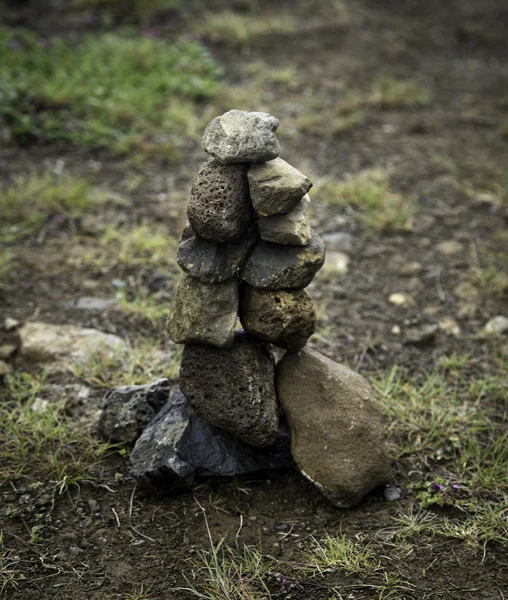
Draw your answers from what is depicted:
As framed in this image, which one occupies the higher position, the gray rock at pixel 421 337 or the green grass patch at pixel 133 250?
the green grass patch at pixel 133 250

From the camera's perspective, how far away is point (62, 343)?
12.8 feet

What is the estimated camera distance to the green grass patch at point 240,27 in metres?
8.07

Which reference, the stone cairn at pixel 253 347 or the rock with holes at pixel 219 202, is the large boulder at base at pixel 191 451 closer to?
the stone cairn at pixel 253 347

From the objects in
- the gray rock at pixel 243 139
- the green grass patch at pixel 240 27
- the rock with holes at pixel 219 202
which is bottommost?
the green grass patch at pixel 240 27

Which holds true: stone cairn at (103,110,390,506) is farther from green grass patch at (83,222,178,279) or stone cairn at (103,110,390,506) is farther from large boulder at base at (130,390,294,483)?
green grass patch at (83,222,178,279)

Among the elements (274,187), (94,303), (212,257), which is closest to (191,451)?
(212,257)

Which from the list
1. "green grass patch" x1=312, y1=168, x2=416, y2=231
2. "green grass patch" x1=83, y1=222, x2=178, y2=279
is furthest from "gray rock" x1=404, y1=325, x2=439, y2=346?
"green grass patch" x1=83, y1=222, x2=178, y2=279

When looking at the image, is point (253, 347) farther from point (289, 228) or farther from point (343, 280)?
point (343, 280)

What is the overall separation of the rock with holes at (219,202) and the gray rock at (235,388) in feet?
1.75

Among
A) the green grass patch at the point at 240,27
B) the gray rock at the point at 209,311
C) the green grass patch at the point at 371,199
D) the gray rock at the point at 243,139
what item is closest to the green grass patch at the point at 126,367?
the gray rock at the point at 209,311

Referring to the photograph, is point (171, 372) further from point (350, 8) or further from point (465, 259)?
point (350, 8)

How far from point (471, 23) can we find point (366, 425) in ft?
26.3

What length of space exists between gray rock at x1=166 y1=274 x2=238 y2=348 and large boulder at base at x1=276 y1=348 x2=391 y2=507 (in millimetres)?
420

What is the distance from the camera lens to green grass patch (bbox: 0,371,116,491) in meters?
3.12
